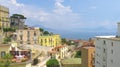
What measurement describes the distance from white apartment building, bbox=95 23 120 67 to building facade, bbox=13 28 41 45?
130 feet

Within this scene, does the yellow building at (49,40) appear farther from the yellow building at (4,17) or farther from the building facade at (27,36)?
the yellow building at (4,17)

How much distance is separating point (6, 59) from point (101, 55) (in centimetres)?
3065

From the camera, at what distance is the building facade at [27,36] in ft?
312

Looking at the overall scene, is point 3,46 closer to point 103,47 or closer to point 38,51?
point 103,47

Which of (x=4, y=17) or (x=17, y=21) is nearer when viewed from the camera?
(x=4, y=17)

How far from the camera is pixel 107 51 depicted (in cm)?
5394

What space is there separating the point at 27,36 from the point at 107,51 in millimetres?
47279

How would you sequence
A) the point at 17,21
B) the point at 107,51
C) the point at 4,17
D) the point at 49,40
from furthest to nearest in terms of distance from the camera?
1. the point at 17,21
2. the point at 49,40
3. the point at 4,17
4. the point at 107,51

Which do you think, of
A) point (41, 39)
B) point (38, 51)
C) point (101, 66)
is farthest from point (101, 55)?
point (41, 39)

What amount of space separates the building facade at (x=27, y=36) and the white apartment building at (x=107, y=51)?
3955 cm

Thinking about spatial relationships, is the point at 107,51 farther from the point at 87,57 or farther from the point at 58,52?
the point at 58,52

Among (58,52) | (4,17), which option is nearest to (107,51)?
(58,52)

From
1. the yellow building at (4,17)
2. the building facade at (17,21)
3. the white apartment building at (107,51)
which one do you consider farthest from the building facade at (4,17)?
the white apartment building at (107,51)

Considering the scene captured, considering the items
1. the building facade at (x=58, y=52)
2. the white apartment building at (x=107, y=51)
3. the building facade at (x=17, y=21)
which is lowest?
the building facade at (x=58, y=52)
